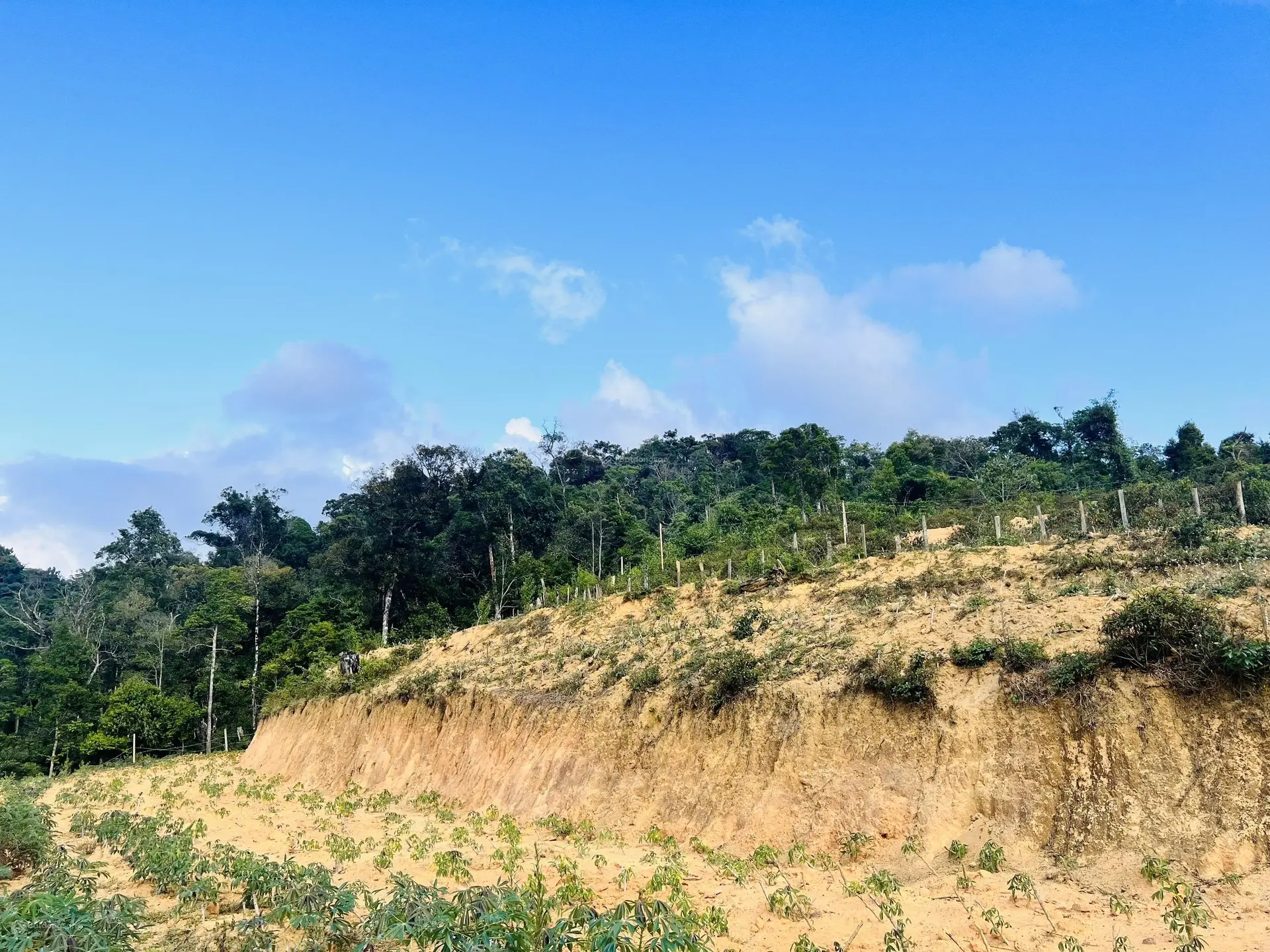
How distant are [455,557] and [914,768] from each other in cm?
4338

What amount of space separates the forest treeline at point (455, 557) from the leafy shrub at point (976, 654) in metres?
16.3

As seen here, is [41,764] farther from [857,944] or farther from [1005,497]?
[1005,497]

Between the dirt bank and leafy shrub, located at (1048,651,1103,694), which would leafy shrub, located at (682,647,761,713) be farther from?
leafy shrub, located at (1048,651,1103,694)

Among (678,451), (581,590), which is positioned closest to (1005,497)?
(581,590)

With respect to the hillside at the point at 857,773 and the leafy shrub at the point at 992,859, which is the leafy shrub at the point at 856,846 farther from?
the leafy shrub at the point at 992,859

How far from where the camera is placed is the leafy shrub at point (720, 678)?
1541 cm

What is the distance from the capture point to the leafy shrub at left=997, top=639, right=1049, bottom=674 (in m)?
12.3

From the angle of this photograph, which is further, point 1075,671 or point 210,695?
point 210,695

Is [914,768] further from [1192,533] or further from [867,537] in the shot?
[867,537]

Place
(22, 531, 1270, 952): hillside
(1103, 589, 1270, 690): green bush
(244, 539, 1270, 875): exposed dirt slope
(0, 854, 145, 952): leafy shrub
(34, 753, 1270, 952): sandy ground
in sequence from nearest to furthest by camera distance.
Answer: (0, 854, 145, 952): leafy shrub → (34, 753, 1270, 952): sandy ground → (22, 531, 1270, 952): hillside → (244, 539, 1270, 875): exposed dirt slope → (1103, 589, 1270, 690): green bush

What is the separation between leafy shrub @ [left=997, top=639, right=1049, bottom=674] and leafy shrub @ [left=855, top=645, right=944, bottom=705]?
3.56ft

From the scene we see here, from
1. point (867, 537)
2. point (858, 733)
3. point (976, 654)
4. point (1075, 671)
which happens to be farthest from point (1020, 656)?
point (867, 537)

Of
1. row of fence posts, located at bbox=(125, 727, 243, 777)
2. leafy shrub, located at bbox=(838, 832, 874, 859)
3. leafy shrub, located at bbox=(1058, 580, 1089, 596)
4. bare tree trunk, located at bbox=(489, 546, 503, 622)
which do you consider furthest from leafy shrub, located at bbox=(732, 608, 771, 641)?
row of fence posts, located at bbox=(125, 727, 243, 777)

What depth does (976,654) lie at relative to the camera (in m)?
13.0
